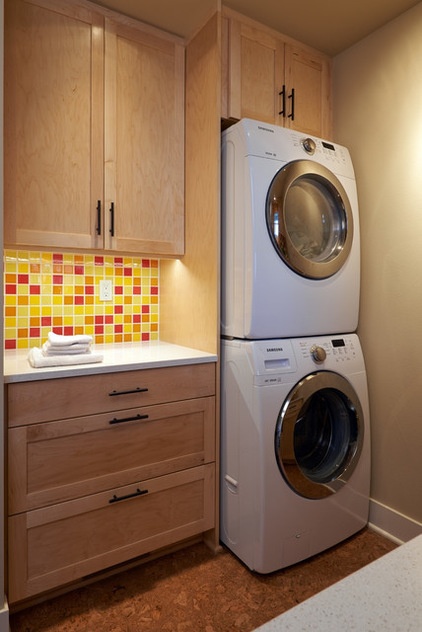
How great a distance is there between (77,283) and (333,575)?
1808 mm

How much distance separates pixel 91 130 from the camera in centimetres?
177

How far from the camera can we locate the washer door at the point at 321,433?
1690 mm

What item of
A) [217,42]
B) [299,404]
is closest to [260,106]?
[217,42]

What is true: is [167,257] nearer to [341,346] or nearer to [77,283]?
[77,283]

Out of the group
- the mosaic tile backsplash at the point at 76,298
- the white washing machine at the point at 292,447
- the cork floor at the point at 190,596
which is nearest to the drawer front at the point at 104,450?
the white washing machine at the point at 292,447

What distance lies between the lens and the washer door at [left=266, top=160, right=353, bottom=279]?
66.5 inches

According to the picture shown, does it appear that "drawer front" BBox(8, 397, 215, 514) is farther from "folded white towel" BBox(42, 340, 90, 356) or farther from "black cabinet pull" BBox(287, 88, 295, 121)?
"black cabinet pull" BBox(287, 88, 295, 121)

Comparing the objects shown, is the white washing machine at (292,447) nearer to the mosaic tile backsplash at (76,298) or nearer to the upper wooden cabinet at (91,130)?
the mosaic tile backsplash at (76,298)

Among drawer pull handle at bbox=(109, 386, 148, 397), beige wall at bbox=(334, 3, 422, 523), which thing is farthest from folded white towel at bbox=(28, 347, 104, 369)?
beige wall at bbox=(334, 3, 422, 523)

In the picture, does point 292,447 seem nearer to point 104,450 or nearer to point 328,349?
point 328,349

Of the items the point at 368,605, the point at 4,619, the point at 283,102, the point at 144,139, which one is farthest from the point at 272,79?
the point at 4,619

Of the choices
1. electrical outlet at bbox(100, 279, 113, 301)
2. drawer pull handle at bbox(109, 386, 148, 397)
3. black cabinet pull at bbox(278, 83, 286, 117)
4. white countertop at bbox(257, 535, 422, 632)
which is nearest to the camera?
white countertop at bbox(257, 535, 422, 632)

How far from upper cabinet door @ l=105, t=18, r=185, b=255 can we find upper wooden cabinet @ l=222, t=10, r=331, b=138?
0.30 m

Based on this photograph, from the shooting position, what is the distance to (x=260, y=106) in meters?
1.94
